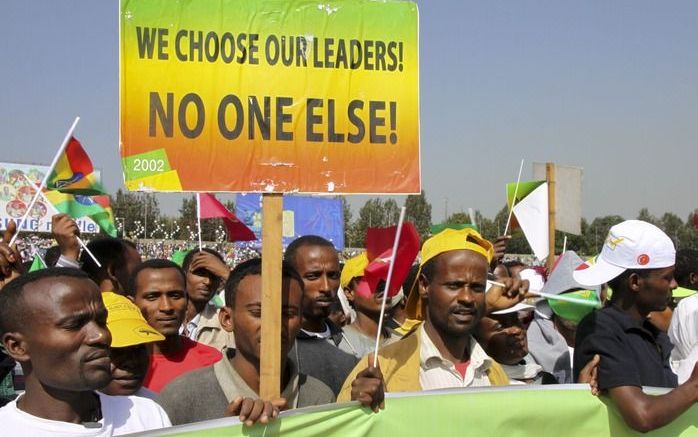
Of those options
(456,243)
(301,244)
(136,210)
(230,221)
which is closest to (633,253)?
(456,243)

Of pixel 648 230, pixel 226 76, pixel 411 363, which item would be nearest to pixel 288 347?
pixel 411 363

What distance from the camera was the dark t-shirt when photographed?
323cm

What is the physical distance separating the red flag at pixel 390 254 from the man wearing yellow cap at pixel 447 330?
0.48 ft

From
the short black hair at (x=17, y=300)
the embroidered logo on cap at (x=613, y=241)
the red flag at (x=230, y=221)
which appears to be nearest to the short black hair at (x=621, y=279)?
the embroidered logo on cap at (x=613, y=241)

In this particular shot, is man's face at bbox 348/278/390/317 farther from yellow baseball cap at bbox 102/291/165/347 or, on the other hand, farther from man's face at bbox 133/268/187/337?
yellow baseball cap at bbox 102/291/165/347

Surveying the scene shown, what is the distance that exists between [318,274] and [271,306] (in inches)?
67.1

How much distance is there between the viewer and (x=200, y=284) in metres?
6.25

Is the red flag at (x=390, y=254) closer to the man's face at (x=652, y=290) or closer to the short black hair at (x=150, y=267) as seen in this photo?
the man's face at (x=652, y=290)

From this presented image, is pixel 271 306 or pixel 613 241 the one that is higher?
pixel 613 241

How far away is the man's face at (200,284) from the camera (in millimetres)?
6203

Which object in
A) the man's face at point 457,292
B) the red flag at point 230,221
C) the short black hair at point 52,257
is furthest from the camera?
the red flag at point 230,221

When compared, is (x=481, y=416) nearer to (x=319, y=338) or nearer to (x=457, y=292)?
(x=457, y=292)

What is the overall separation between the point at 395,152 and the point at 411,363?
855 mm

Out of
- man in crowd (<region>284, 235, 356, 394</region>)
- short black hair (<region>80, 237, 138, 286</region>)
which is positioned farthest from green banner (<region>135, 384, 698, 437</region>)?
short black hair (<region>80, 237, 138, 286</region>)
